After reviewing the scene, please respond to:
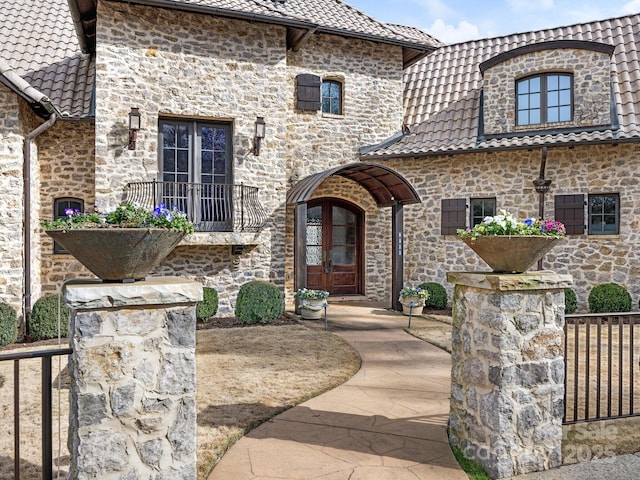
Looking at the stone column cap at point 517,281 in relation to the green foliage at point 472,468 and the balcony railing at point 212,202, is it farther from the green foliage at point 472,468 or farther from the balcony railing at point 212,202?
the balcony railing at point 212,202

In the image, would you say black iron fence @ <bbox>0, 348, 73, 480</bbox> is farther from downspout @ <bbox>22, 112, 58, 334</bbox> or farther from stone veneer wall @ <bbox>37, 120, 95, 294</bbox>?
stone veneer wall @ <bbox>37, 120, 95, 294</bbox>

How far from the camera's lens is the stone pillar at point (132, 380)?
2.72 meters

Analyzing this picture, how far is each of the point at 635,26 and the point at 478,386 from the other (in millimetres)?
12834

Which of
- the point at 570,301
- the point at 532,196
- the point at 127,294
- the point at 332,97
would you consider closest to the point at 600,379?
the point at 127,294

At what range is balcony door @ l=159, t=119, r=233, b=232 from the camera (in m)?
10.4

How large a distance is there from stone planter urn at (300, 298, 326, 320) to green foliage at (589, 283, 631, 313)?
5819 millimetres

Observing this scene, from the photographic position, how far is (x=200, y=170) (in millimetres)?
10648

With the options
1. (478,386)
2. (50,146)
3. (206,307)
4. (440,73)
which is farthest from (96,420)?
(440,73)

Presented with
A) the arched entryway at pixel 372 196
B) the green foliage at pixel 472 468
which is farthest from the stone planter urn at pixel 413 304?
the green foliage at pixel 472 468

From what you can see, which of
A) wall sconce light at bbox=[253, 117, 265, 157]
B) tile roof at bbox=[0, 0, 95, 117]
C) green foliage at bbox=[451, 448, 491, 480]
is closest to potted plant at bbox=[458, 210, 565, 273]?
green foliage at bbox=[451, 448, 491, 480]

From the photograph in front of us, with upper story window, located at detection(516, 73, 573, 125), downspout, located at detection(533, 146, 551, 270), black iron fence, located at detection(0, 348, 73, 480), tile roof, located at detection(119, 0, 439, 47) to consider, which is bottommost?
black iron fence, located at detection(0, 348, 73, 480)

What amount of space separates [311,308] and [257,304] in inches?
44.9

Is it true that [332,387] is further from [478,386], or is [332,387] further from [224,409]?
[478,386]

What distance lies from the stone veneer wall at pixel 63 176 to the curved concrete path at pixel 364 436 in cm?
694
